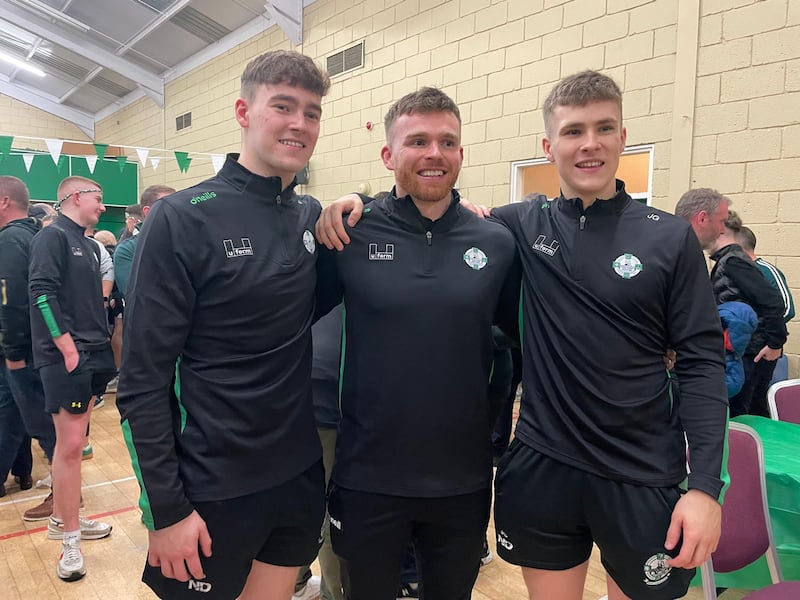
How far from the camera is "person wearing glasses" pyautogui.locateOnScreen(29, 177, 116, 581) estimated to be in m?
2.50

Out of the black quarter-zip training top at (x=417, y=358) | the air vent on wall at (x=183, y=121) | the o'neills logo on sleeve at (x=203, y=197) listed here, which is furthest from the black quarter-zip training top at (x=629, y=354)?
the air vent on wall at (x=183, y=121)

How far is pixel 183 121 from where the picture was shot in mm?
9922

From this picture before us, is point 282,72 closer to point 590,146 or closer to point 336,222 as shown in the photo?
point 336,222

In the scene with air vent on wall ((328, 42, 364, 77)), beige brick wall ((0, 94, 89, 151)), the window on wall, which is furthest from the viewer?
beige brick wall ((0, 94, 89, 151))

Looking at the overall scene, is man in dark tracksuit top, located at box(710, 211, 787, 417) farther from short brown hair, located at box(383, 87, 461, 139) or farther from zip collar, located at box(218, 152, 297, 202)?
zip collar, located at box(218, 152, 297, 202)

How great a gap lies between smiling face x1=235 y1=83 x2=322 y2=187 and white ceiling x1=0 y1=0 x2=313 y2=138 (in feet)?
21.6

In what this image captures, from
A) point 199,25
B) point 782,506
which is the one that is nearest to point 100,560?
point 782,506

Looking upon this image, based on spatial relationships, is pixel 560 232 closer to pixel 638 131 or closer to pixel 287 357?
pixel 287 357

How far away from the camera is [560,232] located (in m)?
1.41

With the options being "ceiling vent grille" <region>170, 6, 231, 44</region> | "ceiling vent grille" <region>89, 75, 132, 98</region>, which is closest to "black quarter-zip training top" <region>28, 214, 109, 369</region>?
"ceiling vent grille" <region>170, 6, 231, 44</region>

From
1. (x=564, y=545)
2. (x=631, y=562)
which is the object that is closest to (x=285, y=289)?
(x=564, y=545)

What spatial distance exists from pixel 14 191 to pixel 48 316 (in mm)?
979

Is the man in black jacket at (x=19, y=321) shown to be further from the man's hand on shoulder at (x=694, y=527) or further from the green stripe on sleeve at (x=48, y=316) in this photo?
the man's hand on shoulder at (x=694, y=527)

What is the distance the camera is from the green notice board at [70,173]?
29.6 feet
